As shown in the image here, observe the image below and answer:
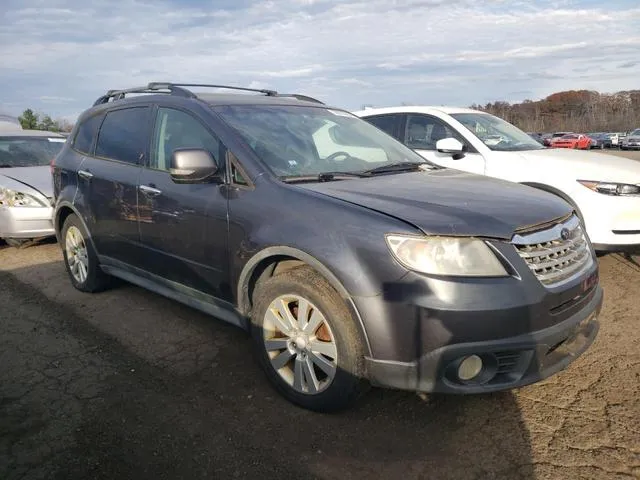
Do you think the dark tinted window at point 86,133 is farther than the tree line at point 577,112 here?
No

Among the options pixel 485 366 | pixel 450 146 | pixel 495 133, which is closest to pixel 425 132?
pixel 495 133

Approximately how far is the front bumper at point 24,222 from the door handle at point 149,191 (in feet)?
10.8

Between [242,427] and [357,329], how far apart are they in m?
0.84

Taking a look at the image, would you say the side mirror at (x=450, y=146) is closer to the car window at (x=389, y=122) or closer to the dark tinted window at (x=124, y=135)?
the car window at (x=389, y=122)

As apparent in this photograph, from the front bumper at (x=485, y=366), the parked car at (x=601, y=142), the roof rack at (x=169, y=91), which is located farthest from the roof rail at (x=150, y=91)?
the parked car at (x=601, y=142)

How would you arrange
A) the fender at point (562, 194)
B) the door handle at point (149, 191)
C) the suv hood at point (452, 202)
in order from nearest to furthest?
the suv hood at point (452, 202) < the door handle at point (149, 191) < the fender at point (562, 194)

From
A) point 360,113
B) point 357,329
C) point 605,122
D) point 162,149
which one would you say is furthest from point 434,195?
point 605,122

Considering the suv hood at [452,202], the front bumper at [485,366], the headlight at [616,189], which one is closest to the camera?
the front bumper at [485,366]

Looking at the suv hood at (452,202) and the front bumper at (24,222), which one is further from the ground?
the suv hood at (452,202)

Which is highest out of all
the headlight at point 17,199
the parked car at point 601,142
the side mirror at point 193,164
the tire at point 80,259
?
the side mirror at point 193,164

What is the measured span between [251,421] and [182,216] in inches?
56.0

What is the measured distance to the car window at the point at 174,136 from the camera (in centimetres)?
357

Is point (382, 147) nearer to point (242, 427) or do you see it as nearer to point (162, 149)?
point (162, 149)

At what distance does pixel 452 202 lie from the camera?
2.82 metres
